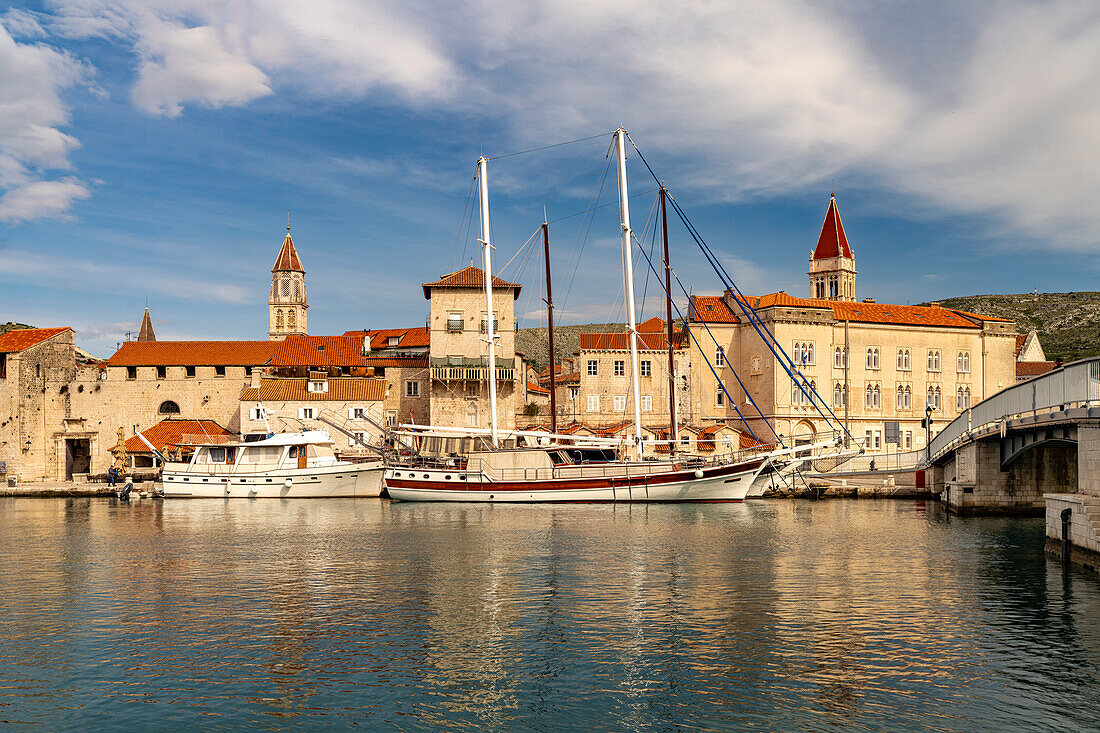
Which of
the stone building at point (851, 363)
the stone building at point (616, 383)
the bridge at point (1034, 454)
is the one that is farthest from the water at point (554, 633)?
the stone building at point (851, 363)

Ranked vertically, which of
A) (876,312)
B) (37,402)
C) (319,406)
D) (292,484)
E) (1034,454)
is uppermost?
(876,312)

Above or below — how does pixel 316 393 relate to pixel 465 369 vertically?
below

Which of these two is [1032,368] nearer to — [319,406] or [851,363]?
[851,363]

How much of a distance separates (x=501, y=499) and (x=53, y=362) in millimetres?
44722

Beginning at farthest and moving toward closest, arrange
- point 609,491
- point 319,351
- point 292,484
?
point 319,351 → point 292,484 → point 609,491

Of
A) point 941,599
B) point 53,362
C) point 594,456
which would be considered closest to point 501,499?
point 594,456

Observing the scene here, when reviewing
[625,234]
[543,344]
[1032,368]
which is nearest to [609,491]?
[625,234]

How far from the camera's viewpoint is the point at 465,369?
69.1 meters

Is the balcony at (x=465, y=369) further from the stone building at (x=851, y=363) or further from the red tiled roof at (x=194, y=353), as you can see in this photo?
the stone building at (x=851, y=363)

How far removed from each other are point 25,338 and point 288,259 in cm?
4341

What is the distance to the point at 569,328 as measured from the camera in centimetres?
19788

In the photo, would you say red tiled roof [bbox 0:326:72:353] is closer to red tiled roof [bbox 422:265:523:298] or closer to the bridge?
red tiled roof [bbox 422:265:523:298]

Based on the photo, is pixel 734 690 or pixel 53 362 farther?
pixel 53 362

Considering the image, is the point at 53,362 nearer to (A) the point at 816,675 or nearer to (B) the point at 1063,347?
(A) the point at 816,675
